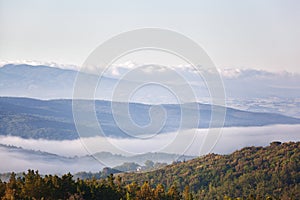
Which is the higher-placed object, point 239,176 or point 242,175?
point 242,175

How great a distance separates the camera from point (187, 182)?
176m

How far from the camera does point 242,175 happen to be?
169 meters

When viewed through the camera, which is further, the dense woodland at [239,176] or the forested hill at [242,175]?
the forested hill at [242,175]

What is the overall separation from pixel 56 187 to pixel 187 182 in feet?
348

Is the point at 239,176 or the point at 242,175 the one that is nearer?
the point at 242,175

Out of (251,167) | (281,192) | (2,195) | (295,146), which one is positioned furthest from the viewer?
(295,146)

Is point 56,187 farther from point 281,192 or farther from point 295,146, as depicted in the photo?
point 295,146

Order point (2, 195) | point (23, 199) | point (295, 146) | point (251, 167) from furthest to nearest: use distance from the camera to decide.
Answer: point (295, 146) → point (251, 167) → point (2, 195) → point (23, 199)

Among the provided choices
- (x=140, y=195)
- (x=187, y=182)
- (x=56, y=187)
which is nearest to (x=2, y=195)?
(x=56, y=187)

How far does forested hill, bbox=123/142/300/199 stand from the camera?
155 m

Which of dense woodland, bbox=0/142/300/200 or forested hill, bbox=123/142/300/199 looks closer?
dense woodland, bbox=0/142/300/200

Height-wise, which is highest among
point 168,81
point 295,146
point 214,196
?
point 168,81

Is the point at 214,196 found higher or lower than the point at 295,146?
lower

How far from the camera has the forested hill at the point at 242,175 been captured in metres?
155
